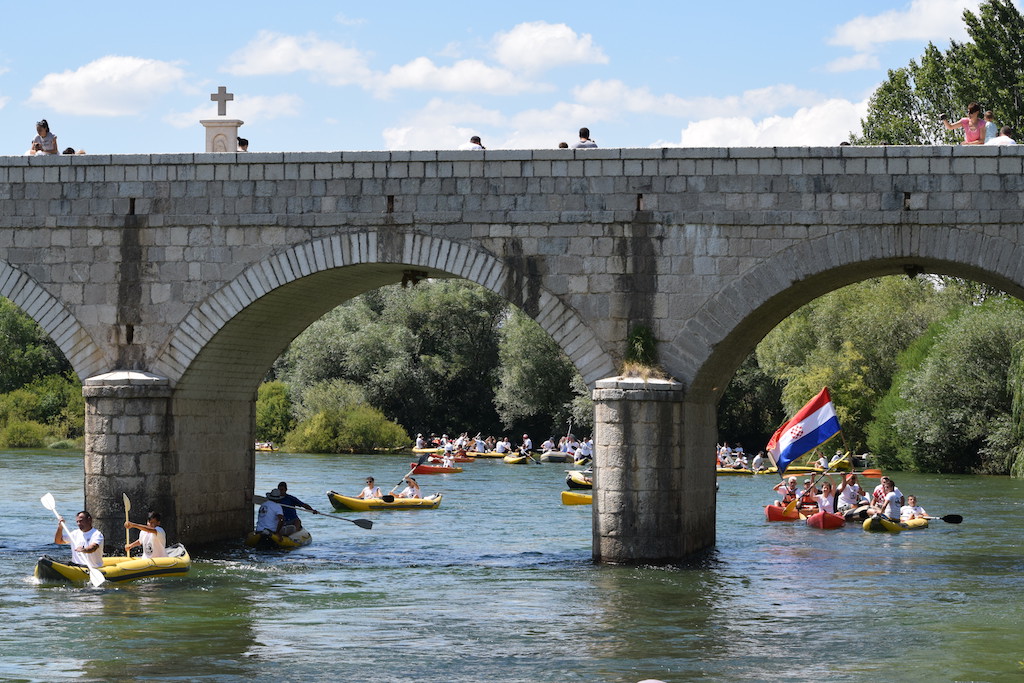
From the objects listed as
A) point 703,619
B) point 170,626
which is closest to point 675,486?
point 703,619

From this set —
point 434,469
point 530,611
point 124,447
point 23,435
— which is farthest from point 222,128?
point 23,435

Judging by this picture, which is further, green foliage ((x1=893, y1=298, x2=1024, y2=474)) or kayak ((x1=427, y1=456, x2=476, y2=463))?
kayak ((x1=427, y1=456, x2=476, y2=463))

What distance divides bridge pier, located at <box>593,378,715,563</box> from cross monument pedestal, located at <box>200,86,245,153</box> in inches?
237

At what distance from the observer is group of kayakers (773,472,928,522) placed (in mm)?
24578

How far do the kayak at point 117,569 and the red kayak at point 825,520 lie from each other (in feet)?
37.7

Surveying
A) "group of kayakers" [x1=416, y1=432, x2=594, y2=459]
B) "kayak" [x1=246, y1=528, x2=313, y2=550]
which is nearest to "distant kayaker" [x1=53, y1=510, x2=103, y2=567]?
"kayak" [x1=246, y1=528, x2=313, y2=550]

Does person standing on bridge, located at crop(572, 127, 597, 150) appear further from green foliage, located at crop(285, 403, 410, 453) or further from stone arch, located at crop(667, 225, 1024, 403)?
green foliage, located at crop(285, 403, 410, 453)

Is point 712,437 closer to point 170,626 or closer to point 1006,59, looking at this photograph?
point 170,626

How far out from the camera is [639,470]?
665 inches

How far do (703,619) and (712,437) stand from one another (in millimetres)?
4920

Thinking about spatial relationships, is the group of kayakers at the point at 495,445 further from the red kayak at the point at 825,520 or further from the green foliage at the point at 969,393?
the red kayak at the point at 825,520

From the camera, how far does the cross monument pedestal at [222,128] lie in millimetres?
19453

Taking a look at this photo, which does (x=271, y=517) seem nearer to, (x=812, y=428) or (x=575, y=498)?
(x=812, y=428)

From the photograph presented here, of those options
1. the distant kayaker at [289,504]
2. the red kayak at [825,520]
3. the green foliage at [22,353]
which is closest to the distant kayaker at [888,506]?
the red kayak at [825,520]
